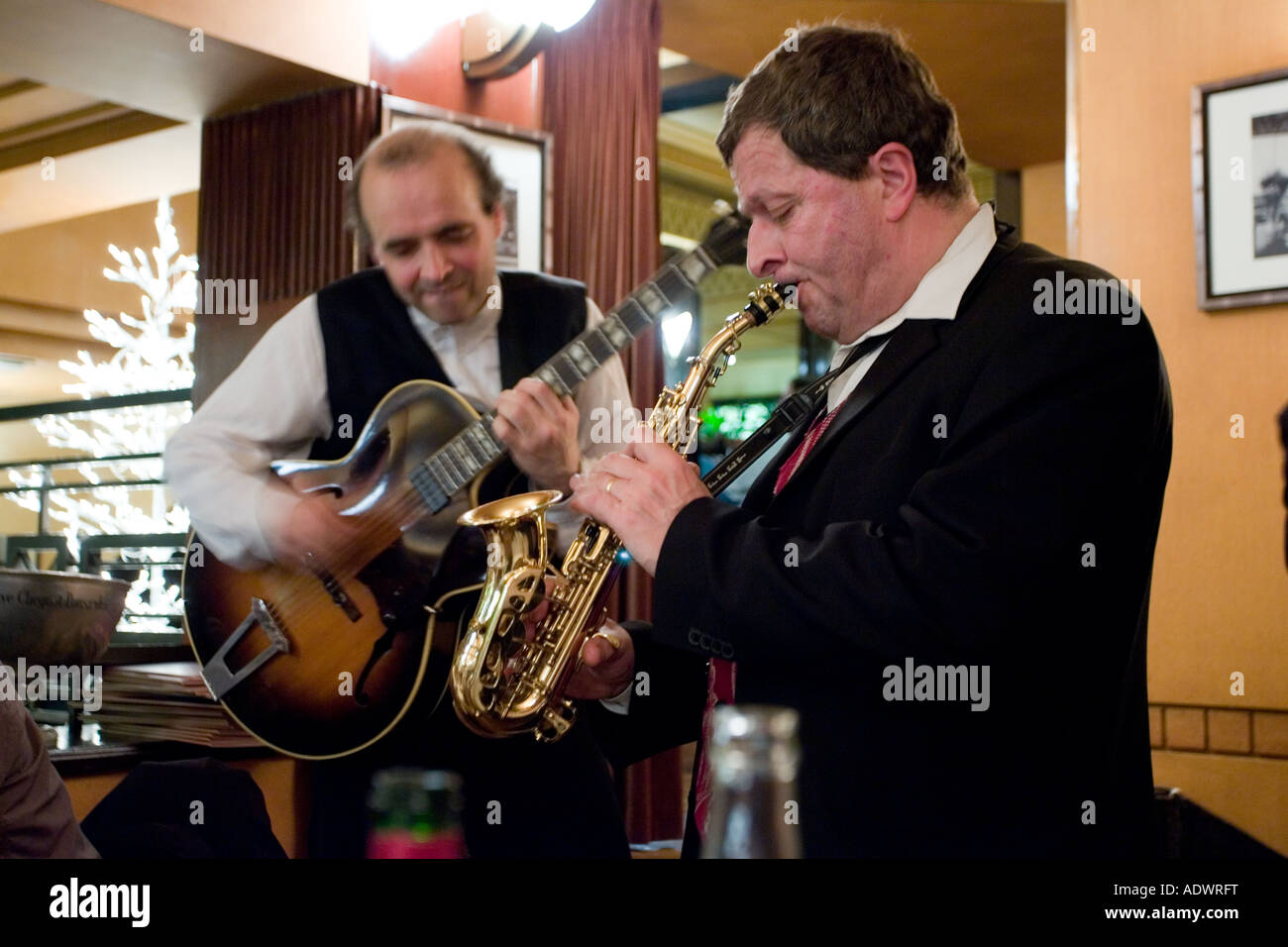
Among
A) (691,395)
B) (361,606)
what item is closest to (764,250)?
(691,395)

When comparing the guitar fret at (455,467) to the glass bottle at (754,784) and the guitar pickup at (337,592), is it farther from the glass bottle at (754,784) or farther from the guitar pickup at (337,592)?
the glass bottle at (754,784)

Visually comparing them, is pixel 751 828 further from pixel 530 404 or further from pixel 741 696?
pixel 530 404

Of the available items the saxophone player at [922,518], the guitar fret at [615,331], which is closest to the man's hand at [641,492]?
the saxophone player at [922,518]

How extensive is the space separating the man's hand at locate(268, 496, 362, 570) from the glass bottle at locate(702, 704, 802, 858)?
1.02 m

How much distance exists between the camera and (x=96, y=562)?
2.15 meters

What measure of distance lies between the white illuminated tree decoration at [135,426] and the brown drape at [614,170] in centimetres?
85

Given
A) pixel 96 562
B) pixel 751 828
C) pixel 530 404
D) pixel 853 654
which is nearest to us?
pixel 751 828

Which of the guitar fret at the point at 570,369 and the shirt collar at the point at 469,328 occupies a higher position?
the shirt collar at the point at 469,328

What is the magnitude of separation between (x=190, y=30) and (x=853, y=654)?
183 centimetres

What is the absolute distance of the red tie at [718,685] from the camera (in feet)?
3.89

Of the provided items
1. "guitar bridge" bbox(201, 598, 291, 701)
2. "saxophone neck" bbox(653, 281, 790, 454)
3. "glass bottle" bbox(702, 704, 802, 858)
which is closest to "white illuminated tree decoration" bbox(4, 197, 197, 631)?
"guitar bridge" bbox(201, 598, 291, 701)

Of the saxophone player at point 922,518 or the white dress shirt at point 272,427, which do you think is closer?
the saxophone player at point 922,518

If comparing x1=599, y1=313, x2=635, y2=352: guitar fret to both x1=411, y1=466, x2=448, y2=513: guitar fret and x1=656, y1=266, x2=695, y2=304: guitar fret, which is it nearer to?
x1=656, y1=266, x2=695, y2=304: guitar fret

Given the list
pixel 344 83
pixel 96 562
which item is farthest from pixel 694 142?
pixel 96 562
